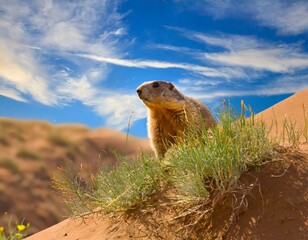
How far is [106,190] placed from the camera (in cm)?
630

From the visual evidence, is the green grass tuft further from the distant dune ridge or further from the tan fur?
the distant dune ridge

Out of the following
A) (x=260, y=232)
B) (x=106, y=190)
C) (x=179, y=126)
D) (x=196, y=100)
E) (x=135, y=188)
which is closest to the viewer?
(x=260, y=232)

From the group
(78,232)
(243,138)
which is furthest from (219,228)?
(78,232)

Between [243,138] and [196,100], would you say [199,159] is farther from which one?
[196,100]

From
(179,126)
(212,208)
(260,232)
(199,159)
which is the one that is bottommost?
(260,232)

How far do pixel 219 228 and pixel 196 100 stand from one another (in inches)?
128

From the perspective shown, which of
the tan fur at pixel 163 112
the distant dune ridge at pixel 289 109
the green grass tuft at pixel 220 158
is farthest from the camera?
the distant dune ridge at pixel 289 109

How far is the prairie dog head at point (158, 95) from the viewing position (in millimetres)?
6874

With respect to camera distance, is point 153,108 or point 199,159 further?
point 153,108

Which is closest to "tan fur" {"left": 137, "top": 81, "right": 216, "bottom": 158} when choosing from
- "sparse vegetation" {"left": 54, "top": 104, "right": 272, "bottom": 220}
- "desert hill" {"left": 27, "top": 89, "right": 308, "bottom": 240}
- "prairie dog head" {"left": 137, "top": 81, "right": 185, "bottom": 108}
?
"prairie dog head" {"left": 137, "top": 81, "right": 185, "bottom": 108}

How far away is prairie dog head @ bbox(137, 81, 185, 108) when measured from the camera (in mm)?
6874

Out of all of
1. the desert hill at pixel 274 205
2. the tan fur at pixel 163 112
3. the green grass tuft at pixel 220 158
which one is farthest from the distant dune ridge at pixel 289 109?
the green grass tuft at pixel 220 158

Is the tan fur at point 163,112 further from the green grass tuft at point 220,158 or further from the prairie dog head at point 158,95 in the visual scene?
the green grass tuft at point 220,158

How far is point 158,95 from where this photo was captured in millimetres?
6953
